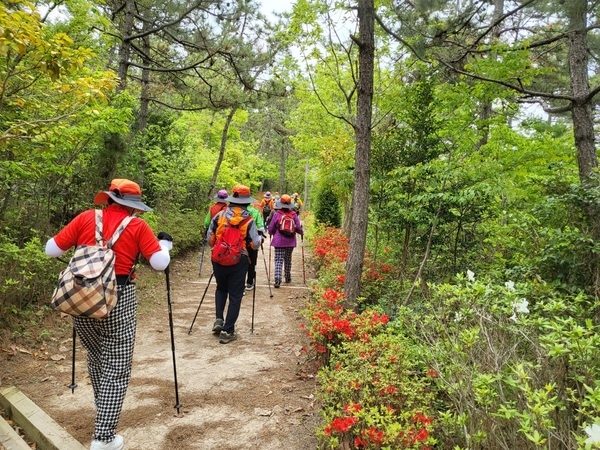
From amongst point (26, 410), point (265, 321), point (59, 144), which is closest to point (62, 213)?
point (59, 144)

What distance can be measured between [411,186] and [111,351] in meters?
5.40

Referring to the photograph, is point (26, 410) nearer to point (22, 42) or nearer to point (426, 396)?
point (22, 42)

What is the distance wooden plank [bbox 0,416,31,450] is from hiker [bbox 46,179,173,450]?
20.3 inches

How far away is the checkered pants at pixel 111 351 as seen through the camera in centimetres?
293

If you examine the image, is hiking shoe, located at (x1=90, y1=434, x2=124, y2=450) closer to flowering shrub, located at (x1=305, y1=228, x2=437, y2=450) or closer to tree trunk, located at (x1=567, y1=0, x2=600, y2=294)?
flowering shrub, located at (x1=305, y1=228, x2=437, y2=450)

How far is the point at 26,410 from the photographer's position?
11.0 ft

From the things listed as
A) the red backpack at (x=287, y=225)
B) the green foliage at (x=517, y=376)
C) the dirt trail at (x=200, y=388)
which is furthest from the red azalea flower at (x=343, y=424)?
the red backpack at (x=287, y=225)

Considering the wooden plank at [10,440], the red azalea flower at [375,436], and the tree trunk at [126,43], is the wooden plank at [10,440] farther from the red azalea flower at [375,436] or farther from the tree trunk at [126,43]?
the tree trunk at [126,43]

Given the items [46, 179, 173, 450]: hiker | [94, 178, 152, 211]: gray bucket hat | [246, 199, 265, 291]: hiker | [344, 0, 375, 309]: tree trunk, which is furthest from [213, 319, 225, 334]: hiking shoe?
[94, 178, 152, 211]: gray bucket hat

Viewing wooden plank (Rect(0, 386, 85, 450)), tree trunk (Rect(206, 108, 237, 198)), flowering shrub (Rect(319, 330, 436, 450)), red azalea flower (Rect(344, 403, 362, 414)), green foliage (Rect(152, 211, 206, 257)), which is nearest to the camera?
flowering shrub (Rect(319, 330, 436, 450))

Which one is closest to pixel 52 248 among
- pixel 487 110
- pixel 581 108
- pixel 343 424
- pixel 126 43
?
pixel 343 424

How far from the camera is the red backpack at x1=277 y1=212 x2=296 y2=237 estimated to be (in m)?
8.66

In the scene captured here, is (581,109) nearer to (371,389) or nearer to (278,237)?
(371,389)

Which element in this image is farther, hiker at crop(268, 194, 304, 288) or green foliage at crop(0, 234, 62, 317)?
hiker at crop(268, 194, 304, 288)
